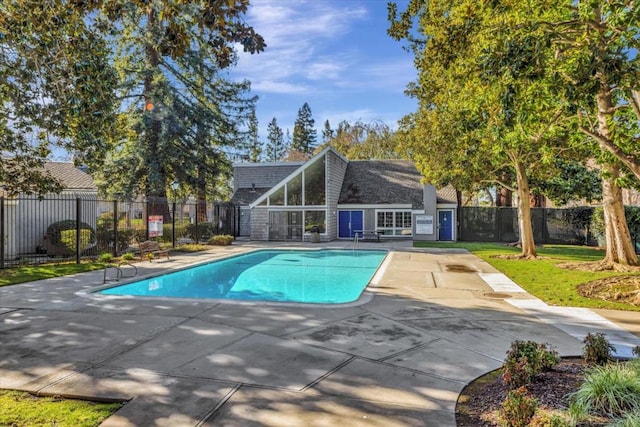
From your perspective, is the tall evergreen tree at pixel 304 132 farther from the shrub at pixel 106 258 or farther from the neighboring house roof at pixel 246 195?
the shrub at pixel 106 258

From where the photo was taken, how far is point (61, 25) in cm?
702

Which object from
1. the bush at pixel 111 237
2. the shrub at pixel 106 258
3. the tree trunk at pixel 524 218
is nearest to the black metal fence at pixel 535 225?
the tree trunk at pixel 524 218

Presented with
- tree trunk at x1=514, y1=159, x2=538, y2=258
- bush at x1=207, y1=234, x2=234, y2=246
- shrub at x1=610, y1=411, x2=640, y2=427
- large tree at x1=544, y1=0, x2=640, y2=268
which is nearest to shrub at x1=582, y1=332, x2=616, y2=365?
shrub at x1=610, y1=411, x2=640, y2=427

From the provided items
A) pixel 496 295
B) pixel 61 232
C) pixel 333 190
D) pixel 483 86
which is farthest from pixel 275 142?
pixel 496 295

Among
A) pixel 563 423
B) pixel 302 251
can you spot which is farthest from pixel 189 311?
pixel 302 251

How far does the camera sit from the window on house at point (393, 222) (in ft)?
83.5

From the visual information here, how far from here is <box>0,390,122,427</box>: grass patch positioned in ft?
11.3

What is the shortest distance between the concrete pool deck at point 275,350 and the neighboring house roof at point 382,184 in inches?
655

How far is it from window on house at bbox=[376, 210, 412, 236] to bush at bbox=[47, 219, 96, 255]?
15933 millimetres

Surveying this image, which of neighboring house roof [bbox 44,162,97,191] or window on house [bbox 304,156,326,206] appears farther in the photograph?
window on house [bbox 304,156,326,206]

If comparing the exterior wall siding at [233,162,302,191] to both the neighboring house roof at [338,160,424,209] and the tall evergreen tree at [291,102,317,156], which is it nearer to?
the neighboring house roof at [338,160,424,209]

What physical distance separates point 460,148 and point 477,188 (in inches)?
277

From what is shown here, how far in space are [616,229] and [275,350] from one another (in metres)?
13.1

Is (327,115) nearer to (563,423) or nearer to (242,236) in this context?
(242,236)
